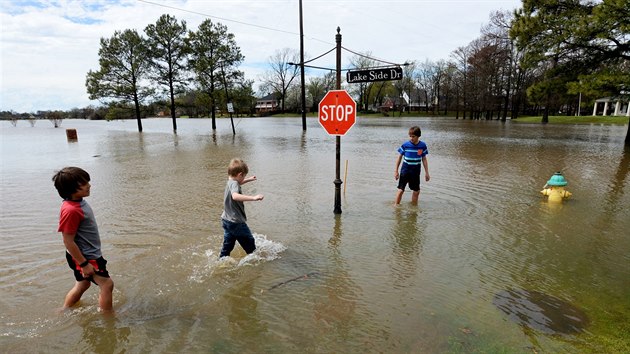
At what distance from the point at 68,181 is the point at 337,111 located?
4.14 meters

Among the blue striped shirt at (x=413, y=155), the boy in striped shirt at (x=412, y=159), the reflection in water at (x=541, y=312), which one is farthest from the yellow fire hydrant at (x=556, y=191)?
the reflection in water at (x=541, y=312)

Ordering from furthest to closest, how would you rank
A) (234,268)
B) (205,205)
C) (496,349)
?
(205,205) → (234,268) → (496,349)

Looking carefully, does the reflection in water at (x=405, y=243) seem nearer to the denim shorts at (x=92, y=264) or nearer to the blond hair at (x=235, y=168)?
the blond hair at (x=235, y=168)

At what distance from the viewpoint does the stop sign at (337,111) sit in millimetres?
5996

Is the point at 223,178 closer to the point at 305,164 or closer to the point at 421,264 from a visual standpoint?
the point at 305,164

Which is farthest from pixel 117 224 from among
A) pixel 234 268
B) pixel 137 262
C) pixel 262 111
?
pixel 262 111

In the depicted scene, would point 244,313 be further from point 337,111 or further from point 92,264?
point 337,111

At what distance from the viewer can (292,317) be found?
3451 mm

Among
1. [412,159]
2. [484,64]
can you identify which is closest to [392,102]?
[484,64]

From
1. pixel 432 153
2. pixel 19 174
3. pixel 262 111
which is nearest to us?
pixel 19 174

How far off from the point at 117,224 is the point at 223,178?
14.1 feet

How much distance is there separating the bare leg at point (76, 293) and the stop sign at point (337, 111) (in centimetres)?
400

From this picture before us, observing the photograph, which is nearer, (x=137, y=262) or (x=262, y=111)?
(x=137, y=262)

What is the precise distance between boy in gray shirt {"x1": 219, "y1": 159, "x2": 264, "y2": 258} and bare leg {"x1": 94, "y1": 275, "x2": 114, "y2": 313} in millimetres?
1334
